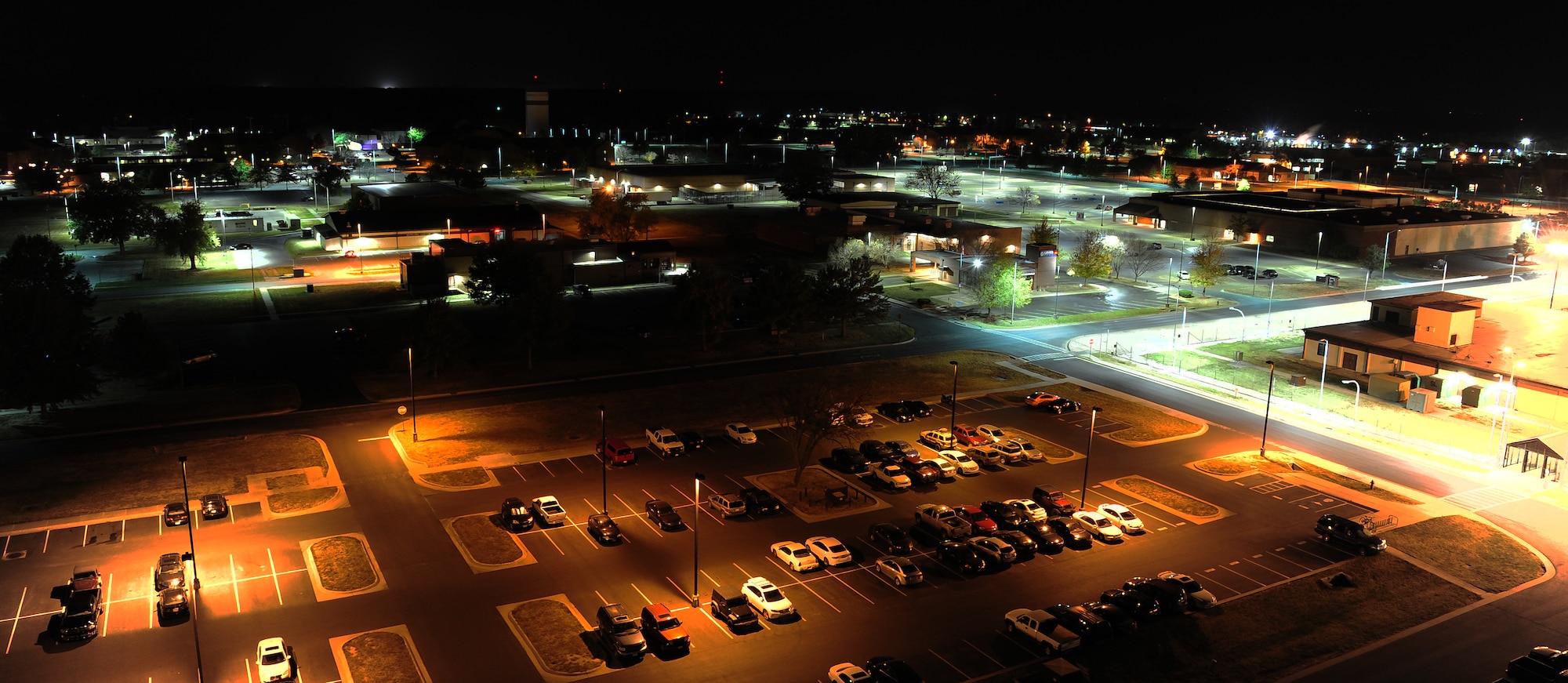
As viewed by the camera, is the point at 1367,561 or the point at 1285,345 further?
the point at 1285,345

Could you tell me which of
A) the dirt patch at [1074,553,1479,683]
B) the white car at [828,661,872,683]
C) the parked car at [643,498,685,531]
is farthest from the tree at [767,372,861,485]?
the dirt patch at [1074,553,1479,683]

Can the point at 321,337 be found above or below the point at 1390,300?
below

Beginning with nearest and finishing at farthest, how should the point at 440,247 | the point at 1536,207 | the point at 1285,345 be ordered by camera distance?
1. the point at 1285,345
2. the point at 440,247
3. the point at 1536,207

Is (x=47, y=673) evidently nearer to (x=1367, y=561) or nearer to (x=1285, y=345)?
(x=1367, y=561)

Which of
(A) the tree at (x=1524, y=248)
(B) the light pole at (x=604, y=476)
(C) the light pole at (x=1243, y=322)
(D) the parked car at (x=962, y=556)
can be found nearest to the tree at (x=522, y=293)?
(B) the light pole at (x=604, y=476)

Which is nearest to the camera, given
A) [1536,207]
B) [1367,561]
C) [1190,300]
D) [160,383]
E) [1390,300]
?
[1367,561]

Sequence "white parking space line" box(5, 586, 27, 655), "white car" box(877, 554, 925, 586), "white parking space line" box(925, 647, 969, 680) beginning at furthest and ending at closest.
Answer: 1. "white car" box(877, 554, 925, 586)
2. "white parking space line" box(5, 586, 27, 655)
3. "white parking space line" box(925, 647, 969, 680)

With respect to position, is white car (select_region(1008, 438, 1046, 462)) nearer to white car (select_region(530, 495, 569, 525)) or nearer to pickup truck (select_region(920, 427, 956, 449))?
pickup truck (select_region(920, 427, 956, 449))

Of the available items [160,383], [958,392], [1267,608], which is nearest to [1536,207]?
[958,392]
